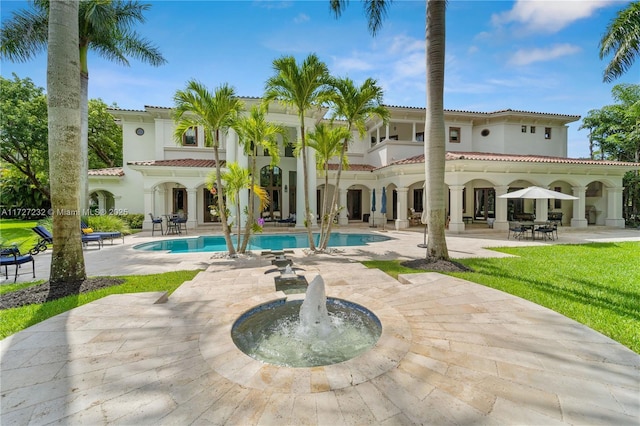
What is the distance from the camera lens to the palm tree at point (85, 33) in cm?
1396

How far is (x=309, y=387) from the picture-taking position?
109 inches

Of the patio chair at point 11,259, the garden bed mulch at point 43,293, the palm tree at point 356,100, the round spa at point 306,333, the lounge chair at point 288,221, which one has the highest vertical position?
the palm tree at point 356,100

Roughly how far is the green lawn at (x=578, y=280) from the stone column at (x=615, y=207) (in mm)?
11368

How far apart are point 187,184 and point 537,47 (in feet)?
67.2

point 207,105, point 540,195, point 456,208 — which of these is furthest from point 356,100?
point 540,195

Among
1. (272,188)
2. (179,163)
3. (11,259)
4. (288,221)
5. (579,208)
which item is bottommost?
(11,259)

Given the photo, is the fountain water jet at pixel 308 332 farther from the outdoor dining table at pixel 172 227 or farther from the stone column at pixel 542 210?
the stone column at pixel 542 210

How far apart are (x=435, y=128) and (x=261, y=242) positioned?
1021 cm

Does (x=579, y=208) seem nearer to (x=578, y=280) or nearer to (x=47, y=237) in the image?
(x=578, y=280)

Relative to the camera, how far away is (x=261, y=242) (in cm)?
1475

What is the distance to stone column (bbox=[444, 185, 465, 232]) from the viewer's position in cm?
1684

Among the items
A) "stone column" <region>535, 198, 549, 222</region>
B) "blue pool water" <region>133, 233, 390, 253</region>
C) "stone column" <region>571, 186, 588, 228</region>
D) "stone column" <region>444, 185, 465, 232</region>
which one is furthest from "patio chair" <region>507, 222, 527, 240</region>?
"stone column" <region>571, 186, 588, 228</region>

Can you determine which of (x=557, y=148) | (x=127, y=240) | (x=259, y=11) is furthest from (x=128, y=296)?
(x=557, y=148)

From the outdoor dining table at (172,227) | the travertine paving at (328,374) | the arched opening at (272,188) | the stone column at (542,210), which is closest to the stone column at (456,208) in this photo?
the stone column at (542,210)
